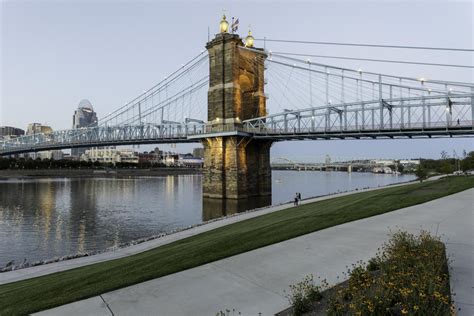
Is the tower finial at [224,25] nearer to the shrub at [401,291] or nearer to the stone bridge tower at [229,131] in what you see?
the stone bridge tower at [229,131]

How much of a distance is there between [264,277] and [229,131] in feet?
155

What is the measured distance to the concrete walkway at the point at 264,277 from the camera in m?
7.30

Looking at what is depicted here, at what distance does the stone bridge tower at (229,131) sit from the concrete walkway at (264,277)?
140 feet

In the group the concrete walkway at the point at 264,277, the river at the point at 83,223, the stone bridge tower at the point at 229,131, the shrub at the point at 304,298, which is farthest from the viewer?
the stone bridge tower at the point at 229,131

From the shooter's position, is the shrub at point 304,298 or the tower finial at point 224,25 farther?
the tower finial at point 224,25

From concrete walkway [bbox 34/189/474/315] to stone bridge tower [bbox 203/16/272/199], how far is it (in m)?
42.7

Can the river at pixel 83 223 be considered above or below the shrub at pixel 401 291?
below

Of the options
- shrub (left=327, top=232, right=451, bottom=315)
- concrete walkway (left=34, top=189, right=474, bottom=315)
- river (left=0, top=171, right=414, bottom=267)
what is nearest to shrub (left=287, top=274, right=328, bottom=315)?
concrete walkway (left=34, top=189, right=474, bottom=315)

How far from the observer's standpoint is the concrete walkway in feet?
24.0

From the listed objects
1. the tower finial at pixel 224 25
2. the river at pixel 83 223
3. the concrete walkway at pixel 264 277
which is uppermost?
the tower finial at pixel 224 25

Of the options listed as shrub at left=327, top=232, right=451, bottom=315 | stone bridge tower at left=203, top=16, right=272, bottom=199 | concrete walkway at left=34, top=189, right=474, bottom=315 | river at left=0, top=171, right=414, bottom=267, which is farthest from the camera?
stone bridge tower at left=203, top=16, right=272, bottom=199

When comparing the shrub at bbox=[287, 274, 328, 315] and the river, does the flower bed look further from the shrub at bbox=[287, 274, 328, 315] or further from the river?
the river

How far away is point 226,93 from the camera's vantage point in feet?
187

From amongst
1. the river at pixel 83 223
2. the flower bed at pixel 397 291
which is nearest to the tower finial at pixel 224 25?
the river at pixel 83 223
